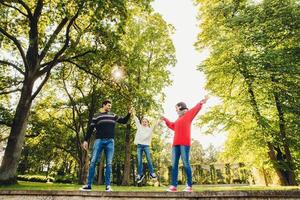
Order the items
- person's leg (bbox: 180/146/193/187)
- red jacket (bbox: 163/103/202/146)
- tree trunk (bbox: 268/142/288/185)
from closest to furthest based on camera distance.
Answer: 1. person's leg (bbox: 180/146/193/187)
2. red jacket (bbox: 163/103/202/146)
3. tree trunk (bbox: 268/142/288/185)

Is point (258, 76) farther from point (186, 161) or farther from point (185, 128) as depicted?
point (186, 161)

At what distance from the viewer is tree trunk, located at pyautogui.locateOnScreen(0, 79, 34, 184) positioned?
42.4 feet

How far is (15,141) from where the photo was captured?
13.5m

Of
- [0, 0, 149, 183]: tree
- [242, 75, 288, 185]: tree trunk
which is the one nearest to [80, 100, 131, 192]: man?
[0, 0, 149, 183]: tree

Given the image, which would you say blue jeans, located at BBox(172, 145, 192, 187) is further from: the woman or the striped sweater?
the striped sweater

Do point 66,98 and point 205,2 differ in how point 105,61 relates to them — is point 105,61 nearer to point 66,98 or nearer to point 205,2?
point 205,2

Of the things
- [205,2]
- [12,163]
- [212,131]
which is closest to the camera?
[12,163]

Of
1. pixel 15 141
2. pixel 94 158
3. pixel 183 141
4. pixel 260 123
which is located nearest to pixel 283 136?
pixel 260 123

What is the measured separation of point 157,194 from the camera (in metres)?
5.37

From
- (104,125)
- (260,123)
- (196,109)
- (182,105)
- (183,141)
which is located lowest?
(183,141)

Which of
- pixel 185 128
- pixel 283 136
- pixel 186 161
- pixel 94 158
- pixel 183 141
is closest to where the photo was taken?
pixel 186 161

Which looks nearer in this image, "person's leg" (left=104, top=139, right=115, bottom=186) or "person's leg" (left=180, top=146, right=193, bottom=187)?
"person's leg" (left=180, top=146, right=193, bottom=187)

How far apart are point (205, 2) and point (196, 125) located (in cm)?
1051

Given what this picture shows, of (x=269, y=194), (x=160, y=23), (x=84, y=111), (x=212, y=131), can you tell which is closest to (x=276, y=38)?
(x=212, y=131)
